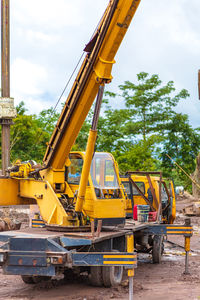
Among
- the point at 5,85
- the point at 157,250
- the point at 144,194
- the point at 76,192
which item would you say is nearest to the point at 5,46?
the point at 5,85

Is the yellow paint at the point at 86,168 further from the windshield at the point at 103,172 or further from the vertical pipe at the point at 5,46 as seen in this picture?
the vertical pipe at the point at 5,46

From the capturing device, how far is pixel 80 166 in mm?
10875

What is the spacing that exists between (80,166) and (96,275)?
2.71 metres

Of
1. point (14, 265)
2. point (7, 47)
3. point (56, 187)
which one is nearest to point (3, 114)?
point (7, 47)

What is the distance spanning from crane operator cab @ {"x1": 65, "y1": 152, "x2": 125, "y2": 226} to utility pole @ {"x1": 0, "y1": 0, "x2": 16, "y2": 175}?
216 inches

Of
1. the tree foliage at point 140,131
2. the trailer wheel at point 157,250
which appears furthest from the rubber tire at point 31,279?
the tree foliage at point 140,131

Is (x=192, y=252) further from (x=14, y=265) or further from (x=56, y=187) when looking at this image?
(x=14, y=265)

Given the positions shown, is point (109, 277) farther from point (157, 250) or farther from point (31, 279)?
point (157, 250)

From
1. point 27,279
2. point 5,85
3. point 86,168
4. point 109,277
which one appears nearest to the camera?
point 109,277

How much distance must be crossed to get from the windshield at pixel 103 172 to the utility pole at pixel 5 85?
5.90 meters

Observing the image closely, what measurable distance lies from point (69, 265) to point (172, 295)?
6.95 ft

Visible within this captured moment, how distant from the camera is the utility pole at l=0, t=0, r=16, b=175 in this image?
1581 cm

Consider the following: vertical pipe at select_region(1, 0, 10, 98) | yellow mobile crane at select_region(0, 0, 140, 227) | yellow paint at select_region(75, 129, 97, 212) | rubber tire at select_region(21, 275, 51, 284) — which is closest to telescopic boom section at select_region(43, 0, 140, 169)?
yellow mobile crane at select_region(0, 0, 140, 227)

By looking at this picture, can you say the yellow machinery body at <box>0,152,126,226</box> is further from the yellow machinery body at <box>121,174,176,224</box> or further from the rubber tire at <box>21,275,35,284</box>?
the yellow machinery body at <box>121,174,176,224</box>
